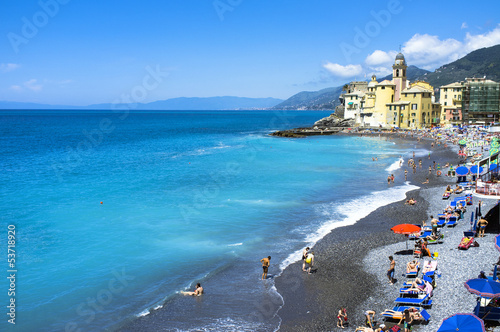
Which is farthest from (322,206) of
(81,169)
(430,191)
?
(81,169)

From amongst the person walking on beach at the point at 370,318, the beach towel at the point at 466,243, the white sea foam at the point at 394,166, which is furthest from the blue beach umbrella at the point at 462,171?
the person walking on beach at the point at 370,318

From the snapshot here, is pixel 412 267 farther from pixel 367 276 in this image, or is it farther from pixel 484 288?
pixel 484 288

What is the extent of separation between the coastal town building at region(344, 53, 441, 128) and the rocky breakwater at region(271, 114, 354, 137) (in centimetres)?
730

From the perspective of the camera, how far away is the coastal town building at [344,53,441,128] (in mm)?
85625

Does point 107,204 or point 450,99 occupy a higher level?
point 450,99

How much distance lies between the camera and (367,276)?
16484mm

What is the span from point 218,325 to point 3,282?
10527mm

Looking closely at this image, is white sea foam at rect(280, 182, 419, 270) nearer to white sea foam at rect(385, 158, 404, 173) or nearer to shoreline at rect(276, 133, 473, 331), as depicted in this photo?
shoreline at rect(276, 133, 473, 331)

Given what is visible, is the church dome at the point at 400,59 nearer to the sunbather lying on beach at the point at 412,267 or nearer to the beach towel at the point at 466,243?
the beach towel at the point at 466,243

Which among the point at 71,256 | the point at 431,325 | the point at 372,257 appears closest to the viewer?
the point at 431,325

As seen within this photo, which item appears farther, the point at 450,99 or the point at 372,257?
the point at 450,99

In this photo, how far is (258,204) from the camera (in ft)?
97.0

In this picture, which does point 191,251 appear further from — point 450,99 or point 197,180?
point 450,99

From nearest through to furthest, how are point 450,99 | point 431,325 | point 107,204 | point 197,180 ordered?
point 431,325 < point 107,204 < point 197,180 < point 450,99
